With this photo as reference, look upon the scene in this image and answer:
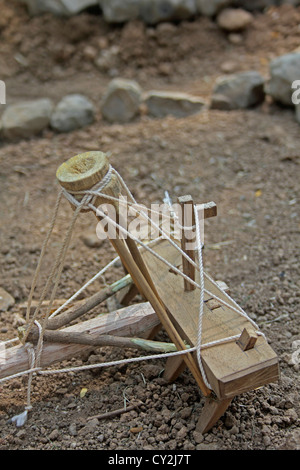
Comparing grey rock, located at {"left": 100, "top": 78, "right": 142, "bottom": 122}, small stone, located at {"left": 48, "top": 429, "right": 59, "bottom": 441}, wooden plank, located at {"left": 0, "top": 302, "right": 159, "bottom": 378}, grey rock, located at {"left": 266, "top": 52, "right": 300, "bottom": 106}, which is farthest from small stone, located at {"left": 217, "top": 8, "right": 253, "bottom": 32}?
small stone, located at {"left": 48, "top": 429, "right": 59, "bottom": 441}

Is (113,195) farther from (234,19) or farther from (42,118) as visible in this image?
(234,19)

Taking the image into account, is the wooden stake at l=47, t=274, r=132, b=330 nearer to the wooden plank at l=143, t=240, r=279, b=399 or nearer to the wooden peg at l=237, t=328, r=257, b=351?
the wooden plank at l=143, t=240, r=279, b=399

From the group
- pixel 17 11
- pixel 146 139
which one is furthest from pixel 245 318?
pixel 17 11

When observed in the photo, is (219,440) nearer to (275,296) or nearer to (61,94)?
(275,296)

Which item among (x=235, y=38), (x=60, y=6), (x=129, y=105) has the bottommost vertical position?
(x=129, y=105)

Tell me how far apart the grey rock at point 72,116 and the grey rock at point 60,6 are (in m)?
1.44

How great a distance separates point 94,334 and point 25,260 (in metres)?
1.17

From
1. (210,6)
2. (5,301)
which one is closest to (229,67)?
(210,6)

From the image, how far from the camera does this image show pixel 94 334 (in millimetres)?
2078

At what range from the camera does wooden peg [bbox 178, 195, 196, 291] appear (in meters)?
1.89

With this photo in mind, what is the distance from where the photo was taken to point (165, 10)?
520 cm

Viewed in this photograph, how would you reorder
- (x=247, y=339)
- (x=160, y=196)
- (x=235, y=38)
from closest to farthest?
(x=247, y=339) < (x=160, y=196) < (x=235, y=38)

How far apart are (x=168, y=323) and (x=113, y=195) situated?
1.75 feet
